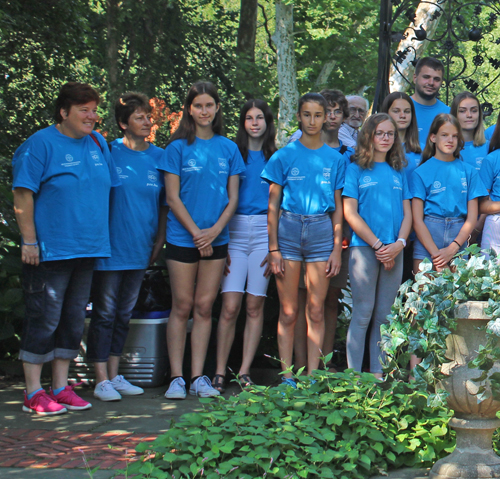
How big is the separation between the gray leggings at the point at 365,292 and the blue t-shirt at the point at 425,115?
4.35ft

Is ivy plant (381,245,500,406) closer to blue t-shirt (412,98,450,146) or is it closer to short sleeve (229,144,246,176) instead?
short sleeve (229,144,246,176)

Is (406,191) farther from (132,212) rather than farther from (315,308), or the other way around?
(132,212)

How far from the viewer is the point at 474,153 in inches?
214

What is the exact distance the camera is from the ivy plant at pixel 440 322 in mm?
3234

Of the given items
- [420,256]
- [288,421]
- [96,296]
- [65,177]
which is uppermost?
Result: [65,177]

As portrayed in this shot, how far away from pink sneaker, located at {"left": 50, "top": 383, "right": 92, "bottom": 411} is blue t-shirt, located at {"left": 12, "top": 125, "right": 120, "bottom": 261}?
953 millimetres

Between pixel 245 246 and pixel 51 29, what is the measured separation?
5521 mm

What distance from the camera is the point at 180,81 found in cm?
1650

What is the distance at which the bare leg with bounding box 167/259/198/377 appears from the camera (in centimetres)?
507

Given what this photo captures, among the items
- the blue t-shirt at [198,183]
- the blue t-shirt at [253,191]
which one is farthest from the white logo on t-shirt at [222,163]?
the blue t-shirt at [253,191]

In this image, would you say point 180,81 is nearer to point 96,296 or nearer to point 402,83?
point 402,83

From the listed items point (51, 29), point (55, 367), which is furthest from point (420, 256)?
point (51, 29)

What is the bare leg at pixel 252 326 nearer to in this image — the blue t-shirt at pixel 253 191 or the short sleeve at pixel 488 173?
the blue t-shirt at pixel 253 191

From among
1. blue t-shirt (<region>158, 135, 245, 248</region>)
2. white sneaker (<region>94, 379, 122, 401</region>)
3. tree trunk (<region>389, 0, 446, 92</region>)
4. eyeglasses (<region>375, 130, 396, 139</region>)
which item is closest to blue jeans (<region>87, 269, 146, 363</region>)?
white sneaker (<region>94, 379, 122, 401</region>)
